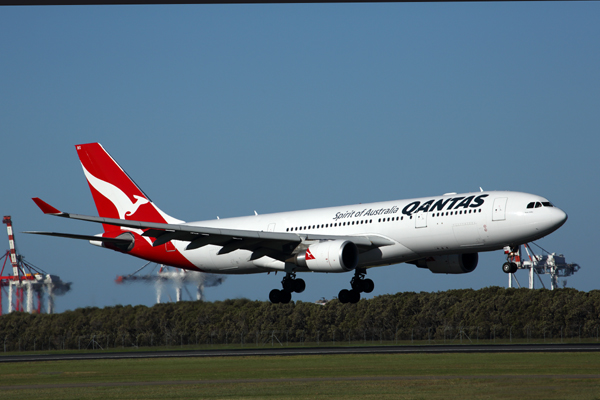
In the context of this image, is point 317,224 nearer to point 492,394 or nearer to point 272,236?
point 272,236

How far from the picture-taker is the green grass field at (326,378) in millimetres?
27703

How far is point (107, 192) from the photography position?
52531mm

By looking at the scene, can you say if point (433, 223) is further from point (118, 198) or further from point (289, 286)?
point (118, 198)

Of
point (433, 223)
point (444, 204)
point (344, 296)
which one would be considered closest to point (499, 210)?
point (444, 204)

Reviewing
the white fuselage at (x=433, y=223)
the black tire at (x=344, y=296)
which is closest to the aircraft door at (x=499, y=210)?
the white fuselage at (x=433, y=223)

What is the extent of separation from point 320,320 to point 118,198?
107 feet

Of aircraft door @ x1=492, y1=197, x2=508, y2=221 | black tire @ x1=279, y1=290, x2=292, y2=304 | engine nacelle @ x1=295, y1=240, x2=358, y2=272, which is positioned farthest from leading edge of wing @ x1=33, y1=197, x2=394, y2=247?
aircraft door @ x1=492, y1=197, x2=508, y2=221

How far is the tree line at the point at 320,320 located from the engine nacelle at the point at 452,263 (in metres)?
25.9

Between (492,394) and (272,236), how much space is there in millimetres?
17617

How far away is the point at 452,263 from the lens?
1731 inches

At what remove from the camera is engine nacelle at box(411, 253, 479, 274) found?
144 feet

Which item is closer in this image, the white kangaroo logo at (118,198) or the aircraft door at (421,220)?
the aircraft door at (421,220)

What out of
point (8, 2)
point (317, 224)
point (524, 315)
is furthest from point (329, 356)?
point (524, 315)

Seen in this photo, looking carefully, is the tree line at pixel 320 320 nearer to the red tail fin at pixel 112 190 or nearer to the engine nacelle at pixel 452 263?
the red tail fin at pixel 112 190
